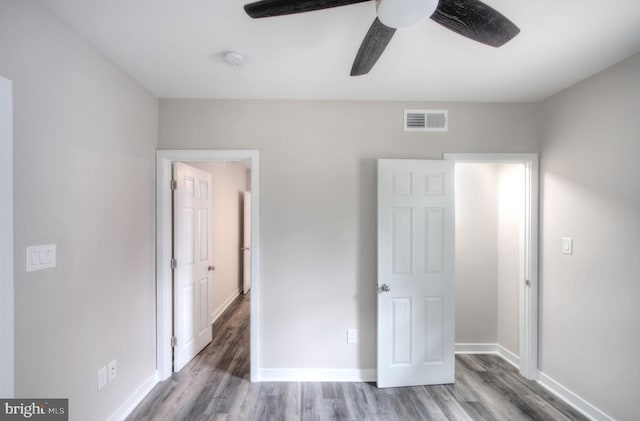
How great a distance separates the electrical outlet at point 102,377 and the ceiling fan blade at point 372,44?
2458mm

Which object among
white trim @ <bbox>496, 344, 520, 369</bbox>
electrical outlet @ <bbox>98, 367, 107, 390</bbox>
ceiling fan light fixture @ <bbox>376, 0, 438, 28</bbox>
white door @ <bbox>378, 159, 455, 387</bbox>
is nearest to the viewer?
ceiling fan light fixture @ <bbox>376, 0, 438, 28</bbox>

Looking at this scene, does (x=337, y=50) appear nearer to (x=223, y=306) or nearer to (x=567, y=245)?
(x=567, y=245)

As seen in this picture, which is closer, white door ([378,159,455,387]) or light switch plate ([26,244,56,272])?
light switch plate ([26,244,56,272])

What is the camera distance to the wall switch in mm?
2330

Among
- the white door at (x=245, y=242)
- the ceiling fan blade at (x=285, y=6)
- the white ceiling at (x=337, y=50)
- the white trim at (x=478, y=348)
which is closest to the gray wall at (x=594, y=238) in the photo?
the white ceiling at (x=337, y=50)

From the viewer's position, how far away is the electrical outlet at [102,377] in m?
1.67

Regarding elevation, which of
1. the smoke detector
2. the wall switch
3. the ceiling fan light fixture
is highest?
the smoke detector

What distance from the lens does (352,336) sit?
2.33m

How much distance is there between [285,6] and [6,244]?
1549mm

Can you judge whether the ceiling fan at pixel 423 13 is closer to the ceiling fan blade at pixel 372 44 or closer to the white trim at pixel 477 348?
the ceiling fan blade at pixel 372 44

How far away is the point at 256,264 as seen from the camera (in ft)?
7.57

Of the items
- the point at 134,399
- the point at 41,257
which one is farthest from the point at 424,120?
the point at 134,399

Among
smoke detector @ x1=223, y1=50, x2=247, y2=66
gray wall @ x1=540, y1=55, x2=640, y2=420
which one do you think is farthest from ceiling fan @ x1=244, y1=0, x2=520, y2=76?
gray wall @ x1=540, y1=55, x2=640, y2=420

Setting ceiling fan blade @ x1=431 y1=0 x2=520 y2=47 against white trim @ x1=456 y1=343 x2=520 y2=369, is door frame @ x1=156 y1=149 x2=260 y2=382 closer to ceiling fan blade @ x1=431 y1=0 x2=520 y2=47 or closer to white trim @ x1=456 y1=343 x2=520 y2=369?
ceiling fan blade @ x1=431 y1=0 x2=520 y2=47
